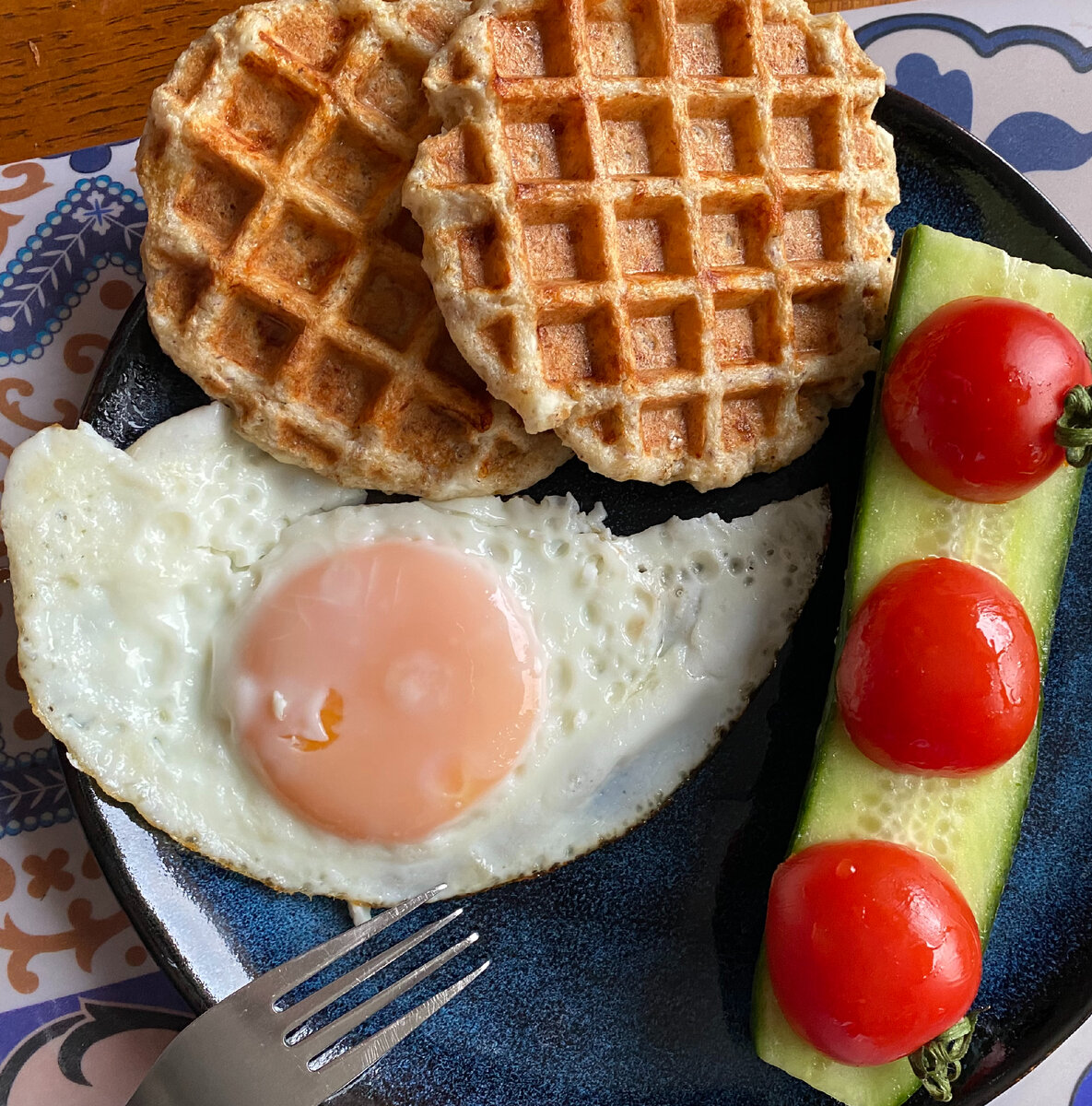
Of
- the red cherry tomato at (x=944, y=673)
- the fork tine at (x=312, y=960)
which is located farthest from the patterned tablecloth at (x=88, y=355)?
the red cherry tomato at (x=944, y=673)

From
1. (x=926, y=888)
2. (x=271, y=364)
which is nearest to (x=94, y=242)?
(x=271, y=364)

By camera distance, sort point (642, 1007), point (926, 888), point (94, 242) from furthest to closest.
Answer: point (94, 242) → point (642, 1007) → point (926, 888)

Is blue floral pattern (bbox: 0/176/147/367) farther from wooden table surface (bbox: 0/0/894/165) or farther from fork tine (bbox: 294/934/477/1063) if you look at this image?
fork tine (bbox: 294/934/477/1063)

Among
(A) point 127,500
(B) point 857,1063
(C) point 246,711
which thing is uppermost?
(A) point 127,500

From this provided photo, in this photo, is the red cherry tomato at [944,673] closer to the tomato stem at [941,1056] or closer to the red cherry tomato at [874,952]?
the red cherry tomato at [874,952]

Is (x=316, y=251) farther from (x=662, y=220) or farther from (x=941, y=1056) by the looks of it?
(x=941, y=1056)

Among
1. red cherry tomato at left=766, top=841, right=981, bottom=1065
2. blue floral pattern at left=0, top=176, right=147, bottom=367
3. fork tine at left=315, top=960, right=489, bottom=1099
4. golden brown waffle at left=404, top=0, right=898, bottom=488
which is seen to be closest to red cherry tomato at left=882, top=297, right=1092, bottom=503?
golden brown waffle at left=404, top=0, right=898, bottom=488

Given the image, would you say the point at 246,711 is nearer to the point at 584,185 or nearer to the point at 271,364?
the point at 271,364

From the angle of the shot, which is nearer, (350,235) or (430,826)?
(350,235)
